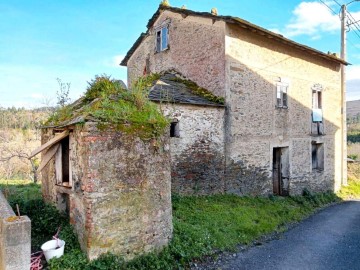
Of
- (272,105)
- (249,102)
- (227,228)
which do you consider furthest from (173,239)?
(272,105)

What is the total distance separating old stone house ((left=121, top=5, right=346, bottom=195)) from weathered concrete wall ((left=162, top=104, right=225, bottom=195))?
Result: 0.11 feet

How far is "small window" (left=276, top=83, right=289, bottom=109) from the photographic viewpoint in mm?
12930

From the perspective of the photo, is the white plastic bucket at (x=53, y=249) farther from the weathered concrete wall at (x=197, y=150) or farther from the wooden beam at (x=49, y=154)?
the weathered concrete wall at (x=197, y=150)

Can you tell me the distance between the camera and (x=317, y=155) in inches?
616

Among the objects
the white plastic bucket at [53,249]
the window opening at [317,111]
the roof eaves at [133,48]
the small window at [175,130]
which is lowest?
the white plastic bucket at [53,249]

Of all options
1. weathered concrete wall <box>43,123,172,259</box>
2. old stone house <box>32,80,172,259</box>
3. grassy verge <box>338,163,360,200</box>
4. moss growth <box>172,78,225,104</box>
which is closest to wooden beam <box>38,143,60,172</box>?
old stone house <box>32,80,172,259</box>

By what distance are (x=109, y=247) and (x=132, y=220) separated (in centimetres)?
64

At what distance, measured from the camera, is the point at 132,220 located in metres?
5.61

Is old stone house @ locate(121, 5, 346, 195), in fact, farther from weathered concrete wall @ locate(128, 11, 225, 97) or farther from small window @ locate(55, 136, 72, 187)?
small window @ locate(55, 136, 72, 187)

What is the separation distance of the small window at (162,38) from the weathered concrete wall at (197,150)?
16.3 feet

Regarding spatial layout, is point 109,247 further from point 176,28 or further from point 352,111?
point 352,111

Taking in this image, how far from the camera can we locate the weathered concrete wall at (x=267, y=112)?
11.1m

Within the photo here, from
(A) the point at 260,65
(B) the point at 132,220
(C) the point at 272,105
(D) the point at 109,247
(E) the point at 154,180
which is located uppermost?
(A) the point at 260,65

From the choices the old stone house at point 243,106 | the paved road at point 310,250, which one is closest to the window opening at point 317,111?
the old stone house at point 243,106
